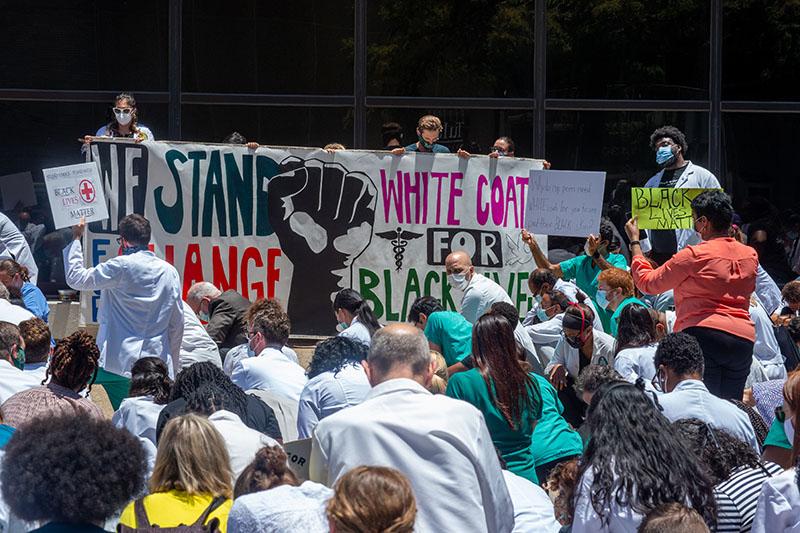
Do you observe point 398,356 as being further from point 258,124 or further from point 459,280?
point 258,124

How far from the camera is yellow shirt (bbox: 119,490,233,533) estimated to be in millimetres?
3947

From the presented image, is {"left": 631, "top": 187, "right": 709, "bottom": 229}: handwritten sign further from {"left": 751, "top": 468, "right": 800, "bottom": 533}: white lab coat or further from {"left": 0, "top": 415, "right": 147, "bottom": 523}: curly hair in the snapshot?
{"left": 0, "top": 415, "right": 147, "bottom": 523}: curly hair

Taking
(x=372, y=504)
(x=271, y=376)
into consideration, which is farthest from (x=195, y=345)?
(x=372, y=504)

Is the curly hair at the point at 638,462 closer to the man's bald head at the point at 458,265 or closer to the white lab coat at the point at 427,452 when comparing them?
the white lab coat at the point at 427,452

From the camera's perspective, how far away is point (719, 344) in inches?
284

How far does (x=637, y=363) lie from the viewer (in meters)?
7.00

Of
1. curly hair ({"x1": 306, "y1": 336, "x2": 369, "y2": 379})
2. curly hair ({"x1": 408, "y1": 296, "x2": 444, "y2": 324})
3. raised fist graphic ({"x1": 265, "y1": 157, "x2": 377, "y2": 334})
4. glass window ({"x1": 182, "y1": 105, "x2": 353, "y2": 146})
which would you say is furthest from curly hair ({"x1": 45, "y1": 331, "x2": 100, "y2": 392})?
glass window ({"x1": 182, "y1": 105, "x2": 353, "y2": 146})

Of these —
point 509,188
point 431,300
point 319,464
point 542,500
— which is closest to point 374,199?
point 509,188

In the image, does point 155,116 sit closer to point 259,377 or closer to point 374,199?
point 374,199

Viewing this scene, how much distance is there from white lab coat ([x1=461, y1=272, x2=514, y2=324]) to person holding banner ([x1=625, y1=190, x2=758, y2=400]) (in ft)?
4.90

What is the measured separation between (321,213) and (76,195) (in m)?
2.03

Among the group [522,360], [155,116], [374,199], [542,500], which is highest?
[155,116]

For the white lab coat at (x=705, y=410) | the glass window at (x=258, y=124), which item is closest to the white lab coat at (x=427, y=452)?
the white lab coat at (x=705, y=410)

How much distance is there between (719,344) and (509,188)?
10.2 ft
